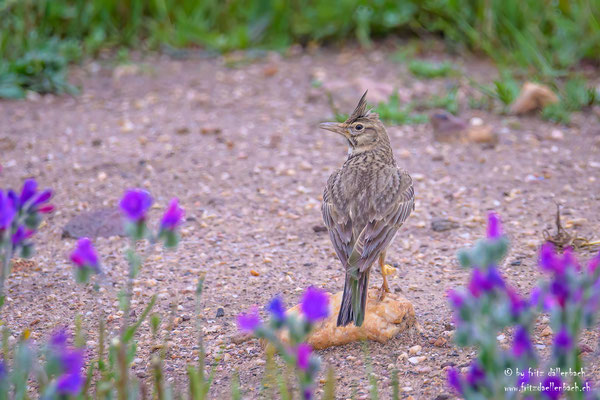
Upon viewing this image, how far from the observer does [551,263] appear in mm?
1869

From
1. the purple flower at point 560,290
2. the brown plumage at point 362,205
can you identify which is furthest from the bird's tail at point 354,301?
the purple flower at point 560,290

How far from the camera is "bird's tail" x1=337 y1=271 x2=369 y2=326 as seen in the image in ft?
10.7

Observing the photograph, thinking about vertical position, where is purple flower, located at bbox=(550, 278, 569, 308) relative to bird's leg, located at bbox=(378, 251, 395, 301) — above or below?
above

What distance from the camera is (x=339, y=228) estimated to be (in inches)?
145

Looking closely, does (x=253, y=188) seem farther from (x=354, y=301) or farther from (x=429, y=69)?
(x=429, y=69)

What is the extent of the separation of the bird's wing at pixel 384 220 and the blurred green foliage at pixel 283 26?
3.69 m

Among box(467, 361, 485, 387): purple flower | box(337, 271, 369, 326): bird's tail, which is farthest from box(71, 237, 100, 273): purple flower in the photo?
box(337, 271, 369, 326): bird's tail

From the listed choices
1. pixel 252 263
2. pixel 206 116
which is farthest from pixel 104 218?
pixel 206 116

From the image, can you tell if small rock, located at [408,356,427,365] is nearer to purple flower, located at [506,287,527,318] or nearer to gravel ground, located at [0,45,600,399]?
gravel ground, located at [0,45,600,399]

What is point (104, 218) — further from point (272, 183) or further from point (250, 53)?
point (250, 53)

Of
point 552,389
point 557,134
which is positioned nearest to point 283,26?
point 557,134

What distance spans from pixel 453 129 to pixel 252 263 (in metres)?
2.41

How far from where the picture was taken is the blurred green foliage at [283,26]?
7.42 metres

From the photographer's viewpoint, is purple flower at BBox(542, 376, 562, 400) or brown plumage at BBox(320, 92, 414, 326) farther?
brown plumage at BBox(320, 92, 414, 326)
